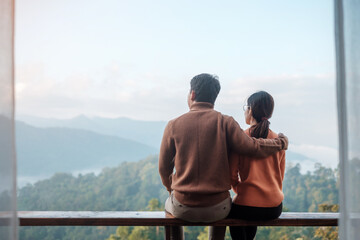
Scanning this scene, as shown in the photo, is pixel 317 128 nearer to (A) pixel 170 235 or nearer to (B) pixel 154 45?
(B) pixel 154 45

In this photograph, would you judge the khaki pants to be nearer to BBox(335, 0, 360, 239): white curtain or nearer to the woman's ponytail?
the woman's ponytail

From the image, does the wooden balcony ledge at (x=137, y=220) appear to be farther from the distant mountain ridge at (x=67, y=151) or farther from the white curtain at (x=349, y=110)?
the distant mountain ridge at (x=67, y=151)

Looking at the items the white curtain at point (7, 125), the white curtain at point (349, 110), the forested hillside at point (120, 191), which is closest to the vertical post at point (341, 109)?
the white curtain at point (349, 110)

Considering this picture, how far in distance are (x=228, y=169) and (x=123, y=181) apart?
13.2ft

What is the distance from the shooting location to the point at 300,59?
5461 mm

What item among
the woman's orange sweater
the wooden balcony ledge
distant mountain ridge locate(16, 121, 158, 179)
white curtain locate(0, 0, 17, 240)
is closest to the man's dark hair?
the woman's orange sweater

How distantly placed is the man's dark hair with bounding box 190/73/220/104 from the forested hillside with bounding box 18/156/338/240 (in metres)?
3.19

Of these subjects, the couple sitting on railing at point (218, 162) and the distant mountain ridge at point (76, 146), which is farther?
the distant mountain ridge at point (76, 146)

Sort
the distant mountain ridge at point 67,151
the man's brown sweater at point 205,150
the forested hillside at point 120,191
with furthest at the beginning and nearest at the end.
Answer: the distant mountain ridge at point 67,151 → the forested hillside at point 120,191 → the man's brown sweater at point 205,150

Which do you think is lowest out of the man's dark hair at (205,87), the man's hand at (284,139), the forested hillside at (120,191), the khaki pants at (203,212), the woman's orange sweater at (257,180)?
the forested hillside at (120,191)

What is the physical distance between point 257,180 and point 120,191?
3959 mm

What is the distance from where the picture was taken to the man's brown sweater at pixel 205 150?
1.62m

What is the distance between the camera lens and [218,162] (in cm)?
162

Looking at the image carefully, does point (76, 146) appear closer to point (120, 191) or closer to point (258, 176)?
point (120, 191)
